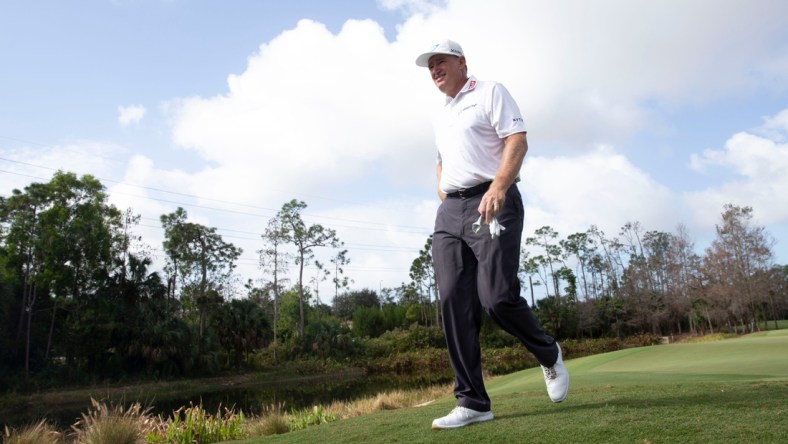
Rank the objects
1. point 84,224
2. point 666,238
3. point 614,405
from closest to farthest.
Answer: point 614,405 → point 84,224 → point 666,238

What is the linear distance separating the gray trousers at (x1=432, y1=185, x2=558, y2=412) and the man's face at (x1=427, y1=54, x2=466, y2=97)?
72 cm

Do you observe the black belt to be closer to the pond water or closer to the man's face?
the man's face

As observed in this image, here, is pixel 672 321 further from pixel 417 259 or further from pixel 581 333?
pixel 417 259

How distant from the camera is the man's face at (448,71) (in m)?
3.40

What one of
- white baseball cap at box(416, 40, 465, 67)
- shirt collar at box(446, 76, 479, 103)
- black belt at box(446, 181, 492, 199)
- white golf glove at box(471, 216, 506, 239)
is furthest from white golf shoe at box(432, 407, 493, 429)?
white baseball cap at box(416, 40, 465, 67)

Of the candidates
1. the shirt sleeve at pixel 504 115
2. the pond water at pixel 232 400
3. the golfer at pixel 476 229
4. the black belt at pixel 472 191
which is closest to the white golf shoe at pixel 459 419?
the golfer at pixel 476 229

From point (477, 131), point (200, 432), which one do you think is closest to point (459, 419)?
point (477, 131)

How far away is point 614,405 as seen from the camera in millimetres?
3238

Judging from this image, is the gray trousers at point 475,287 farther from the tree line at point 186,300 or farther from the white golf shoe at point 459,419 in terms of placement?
the tree line at point 186,300

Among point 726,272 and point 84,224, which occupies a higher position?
point 84,224

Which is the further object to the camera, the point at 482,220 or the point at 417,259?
the point at 417,259

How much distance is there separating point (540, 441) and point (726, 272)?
1810 inches

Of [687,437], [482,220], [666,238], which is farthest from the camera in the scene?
[666,238]

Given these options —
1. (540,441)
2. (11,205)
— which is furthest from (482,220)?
(11,205)
